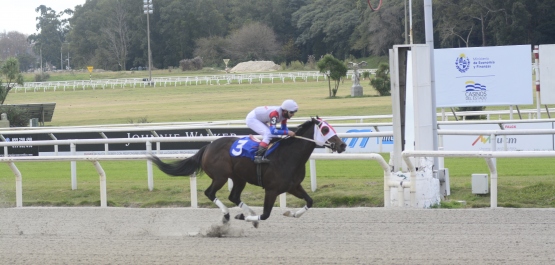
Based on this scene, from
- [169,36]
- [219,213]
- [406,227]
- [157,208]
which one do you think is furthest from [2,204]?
[169,36]

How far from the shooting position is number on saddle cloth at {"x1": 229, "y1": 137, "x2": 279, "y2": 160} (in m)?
6.70

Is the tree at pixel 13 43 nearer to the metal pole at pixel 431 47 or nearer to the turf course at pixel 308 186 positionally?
the turf course at pixel 308 186

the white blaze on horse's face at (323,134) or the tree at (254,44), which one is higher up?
the tree at (254,44)

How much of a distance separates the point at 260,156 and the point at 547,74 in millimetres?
9717

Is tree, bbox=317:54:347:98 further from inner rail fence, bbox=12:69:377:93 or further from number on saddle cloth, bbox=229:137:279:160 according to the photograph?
number on saddle cloth, bbox=229:137:279:160

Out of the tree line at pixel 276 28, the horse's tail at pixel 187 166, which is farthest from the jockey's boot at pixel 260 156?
the tree line at pixel 276 28

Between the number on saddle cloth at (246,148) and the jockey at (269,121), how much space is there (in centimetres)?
6

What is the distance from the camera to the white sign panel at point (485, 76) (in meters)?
14.7

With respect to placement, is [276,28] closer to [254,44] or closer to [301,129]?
[254,44]

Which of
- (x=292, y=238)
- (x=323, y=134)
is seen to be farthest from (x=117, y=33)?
(x=292, y=238)

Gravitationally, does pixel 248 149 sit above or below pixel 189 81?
below

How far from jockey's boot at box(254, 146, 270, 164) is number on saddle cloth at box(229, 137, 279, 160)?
0.04 metres

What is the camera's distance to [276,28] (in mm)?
64500

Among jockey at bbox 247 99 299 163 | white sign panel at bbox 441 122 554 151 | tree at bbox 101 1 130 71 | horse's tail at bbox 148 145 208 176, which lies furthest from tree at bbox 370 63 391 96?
tree at bbox 101 1 130 71
